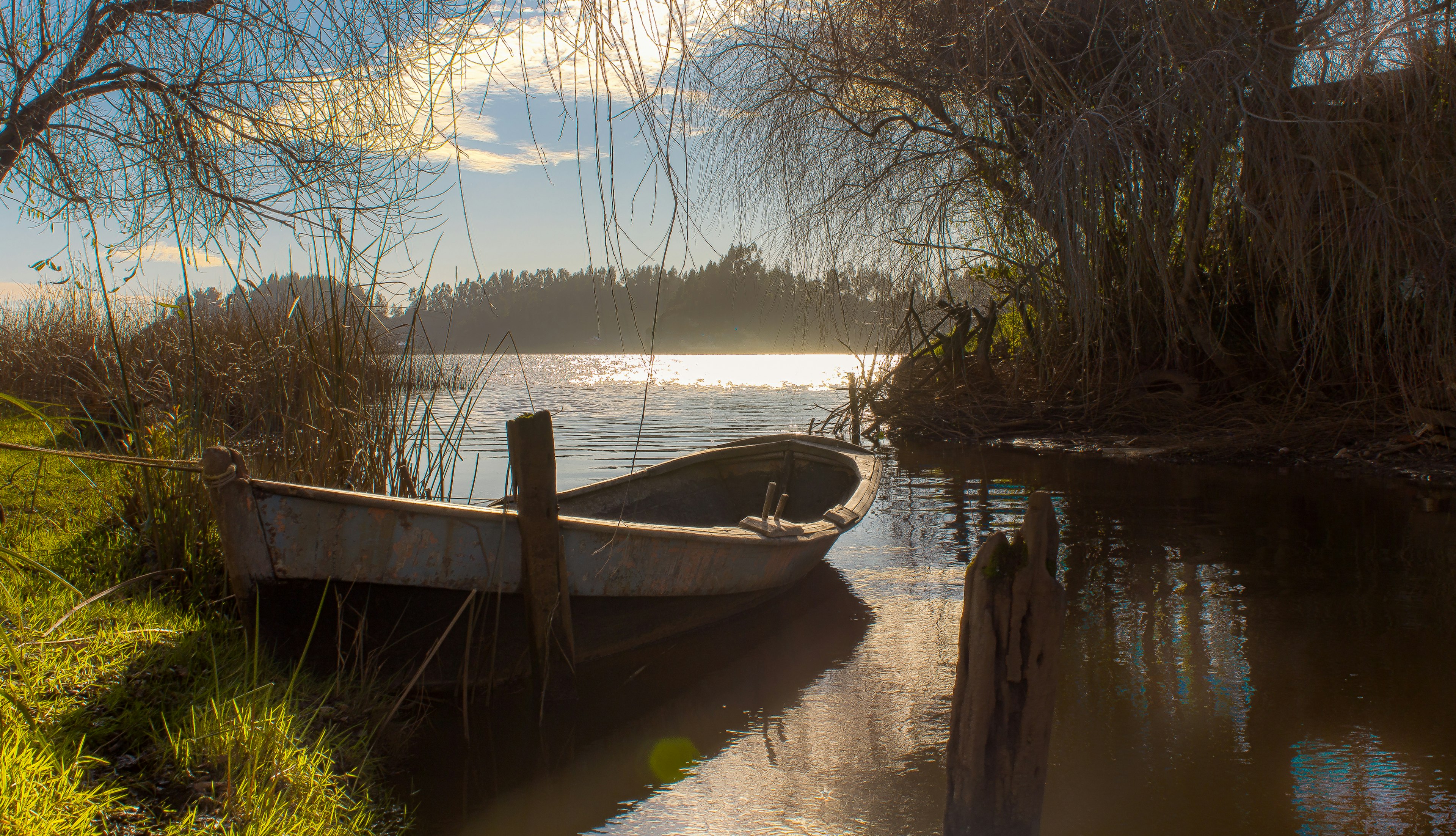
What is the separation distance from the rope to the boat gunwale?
230 mm

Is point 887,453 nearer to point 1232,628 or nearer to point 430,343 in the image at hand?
point 1232,628

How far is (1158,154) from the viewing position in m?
7.01

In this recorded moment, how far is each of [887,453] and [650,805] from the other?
1067 cm

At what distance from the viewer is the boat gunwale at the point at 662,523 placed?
11.3 ft

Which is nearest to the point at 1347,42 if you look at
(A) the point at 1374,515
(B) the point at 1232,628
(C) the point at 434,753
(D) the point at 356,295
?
(A) the point at 1374,515

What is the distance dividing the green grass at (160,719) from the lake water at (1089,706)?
449mm

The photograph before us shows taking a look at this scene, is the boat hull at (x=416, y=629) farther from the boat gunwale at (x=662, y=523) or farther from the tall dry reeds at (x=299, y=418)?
the tall dry reeds at (x=299, y=418)

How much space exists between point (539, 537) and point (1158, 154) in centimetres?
581

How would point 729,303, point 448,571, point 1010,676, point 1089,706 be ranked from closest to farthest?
A: point 1010,676 → point 448,571 → point 1089,706 → point 729,303

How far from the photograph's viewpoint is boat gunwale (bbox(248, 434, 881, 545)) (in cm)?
343

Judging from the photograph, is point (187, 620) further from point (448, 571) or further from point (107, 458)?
point (107, 458)

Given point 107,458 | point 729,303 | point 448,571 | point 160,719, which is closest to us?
point 107,458

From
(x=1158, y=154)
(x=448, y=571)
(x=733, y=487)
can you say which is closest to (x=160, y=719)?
Result: (x=448, y=571)

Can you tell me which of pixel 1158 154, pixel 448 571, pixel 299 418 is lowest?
pixel 448 571
